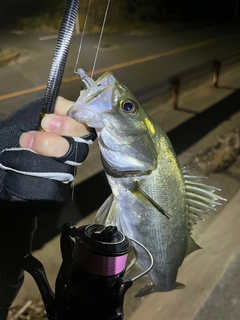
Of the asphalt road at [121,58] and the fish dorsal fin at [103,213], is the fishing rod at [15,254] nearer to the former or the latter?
the fish dorsal fin at [103,213]

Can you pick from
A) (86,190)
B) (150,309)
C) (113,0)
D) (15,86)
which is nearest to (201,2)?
(113,0)

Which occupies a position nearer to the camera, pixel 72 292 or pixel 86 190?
pixel 72 292

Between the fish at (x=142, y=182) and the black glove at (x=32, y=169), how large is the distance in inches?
4.4

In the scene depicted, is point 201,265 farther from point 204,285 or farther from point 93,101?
point 93,101

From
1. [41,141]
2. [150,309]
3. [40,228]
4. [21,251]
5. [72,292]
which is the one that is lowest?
[40,228]

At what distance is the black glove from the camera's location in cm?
112

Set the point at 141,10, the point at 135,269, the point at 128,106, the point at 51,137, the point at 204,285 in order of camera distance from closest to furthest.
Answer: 1. the point at 51,137
2. the point at 128,106
3. the point at 135,269
4. the point at 204,285
5. the point at 141,10

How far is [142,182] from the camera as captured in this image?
4.10ft

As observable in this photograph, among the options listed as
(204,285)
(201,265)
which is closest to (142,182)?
(204,285)

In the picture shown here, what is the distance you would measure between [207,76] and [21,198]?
7285 mm

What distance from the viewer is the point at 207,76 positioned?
25.6ft

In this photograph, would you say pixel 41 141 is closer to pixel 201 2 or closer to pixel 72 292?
pixel 72 292

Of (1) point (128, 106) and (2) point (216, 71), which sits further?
(2) point (216, 71)

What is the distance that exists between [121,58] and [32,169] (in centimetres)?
876
